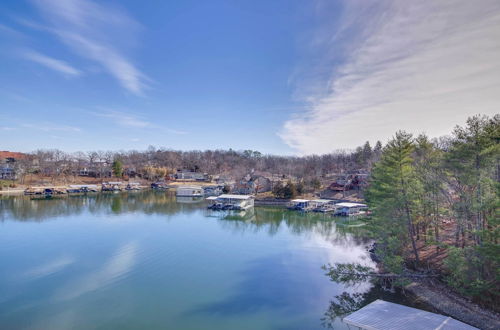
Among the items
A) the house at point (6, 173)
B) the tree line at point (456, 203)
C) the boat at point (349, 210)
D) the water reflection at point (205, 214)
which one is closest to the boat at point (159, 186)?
the water reflection at point (205, 214)

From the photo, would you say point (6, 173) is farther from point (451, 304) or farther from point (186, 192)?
point (451, 304)

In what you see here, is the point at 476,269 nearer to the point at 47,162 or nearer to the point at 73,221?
the point at 73,221

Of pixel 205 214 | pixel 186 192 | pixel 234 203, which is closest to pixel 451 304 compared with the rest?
pixel 205 214

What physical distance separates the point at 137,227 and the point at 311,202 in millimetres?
18075

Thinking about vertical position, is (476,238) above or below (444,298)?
above

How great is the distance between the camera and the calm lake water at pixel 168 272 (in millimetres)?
9312

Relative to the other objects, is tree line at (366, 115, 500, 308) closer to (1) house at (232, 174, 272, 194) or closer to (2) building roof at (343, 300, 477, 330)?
(2) building roof at (343, 300, 477, 330)

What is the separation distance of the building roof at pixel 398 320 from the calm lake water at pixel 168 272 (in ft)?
6.09

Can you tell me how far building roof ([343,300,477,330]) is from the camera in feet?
22.8

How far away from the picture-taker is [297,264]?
14617 millimetres

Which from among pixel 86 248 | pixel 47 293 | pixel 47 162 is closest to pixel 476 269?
pixel 47 293

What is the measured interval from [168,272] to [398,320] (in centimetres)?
983

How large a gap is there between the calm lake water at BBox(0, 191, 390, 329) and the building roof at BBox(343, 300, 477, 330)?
6.09 ft

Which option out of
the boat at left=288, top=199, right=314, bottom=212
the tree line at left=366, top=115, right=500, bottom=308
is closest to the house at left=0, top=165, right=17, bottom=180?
the boat at left=288, top=199, right=314, bottom=212
